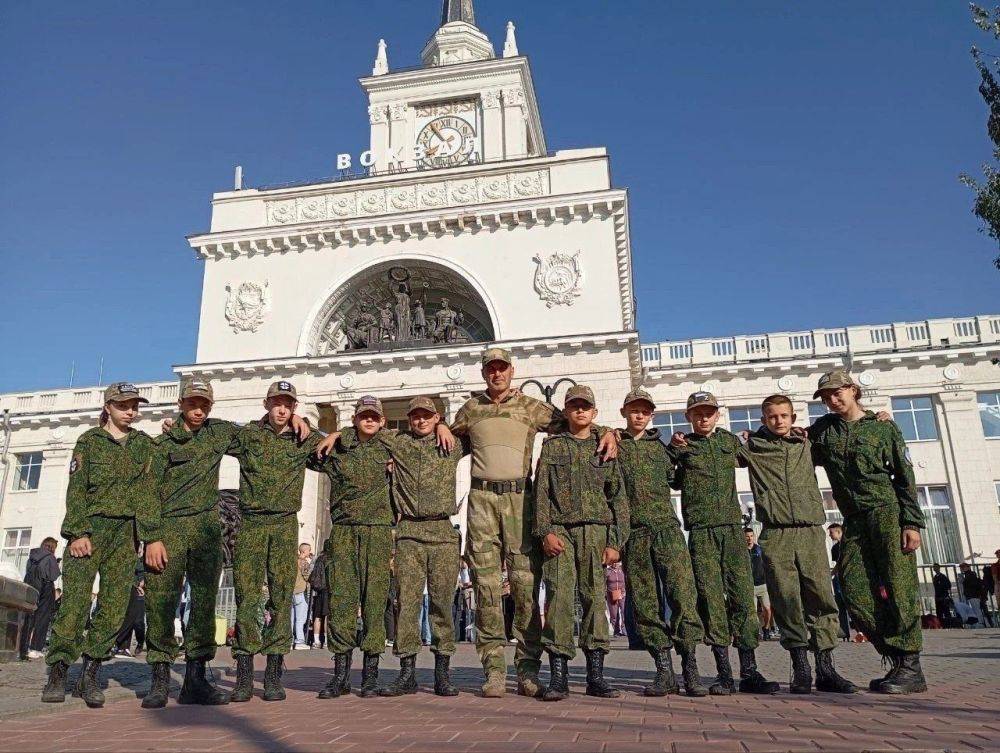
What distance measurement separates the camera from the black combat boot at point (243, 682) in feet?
18.8

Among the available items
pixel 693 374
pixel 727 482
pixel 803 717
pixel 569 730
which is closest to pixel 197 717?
pixel 569 730

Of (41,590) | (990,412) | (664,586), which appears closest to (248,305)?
(41,590)

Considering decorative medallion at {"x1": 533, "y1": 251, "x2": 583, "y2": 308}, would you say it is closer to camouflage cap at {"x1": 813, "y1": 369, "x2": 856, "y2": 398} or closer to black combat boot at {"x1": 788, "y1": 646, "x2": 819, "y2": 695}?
camouflage cap at {"x1": 813, "y1": 369, "x2": 856, "y2": 398}

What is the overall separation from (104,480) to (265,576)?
4.85 ft

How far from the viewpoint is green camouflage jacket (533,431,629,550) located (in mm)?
5898

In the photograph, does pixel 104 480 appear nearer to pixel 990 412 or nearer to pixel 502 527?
pixel 502 527

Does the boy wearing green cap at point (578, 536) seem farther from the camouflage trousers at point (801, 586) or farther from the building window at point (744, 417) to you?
the building window at point (744, 417)

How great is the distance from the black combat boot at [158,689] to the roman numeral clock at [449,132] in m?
28.6

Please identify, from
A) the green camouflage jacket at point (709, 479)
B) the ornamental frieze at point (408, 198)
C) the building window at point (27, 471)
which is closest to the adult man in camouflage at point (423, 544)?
the green camouflage jacket at point (709, 479)

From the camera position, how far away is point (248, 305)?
90.8 feet

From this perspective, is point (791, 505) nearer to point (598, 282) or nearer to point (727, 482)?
point (727, 482)

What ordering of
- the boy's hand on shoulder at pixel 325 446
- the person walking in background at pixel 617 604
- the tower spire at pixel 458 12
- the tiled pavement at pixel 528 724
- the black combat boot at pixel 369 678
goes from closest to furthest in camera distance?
1. the tiled pavement at pixel 528 724
2. the black combat boot at pixel 369 678
3. the boy's hand on shoulder at pixel 325 446
4. the person walking in background at pixel 617 604
5. the tower spire at pixel 458 12

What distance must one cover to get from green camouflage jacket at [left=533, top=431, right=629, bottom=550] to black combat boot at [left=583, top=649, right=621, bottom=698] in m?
0.83

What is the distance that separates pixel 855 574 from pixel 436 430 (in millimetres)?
3638
